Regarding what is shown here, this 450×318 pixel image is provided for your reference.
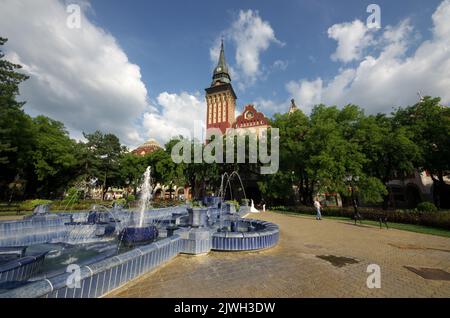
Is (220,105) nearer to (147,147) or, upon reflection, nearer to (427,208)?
(427,208)

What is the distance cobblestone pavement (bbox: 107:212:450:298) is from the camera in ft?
12.6

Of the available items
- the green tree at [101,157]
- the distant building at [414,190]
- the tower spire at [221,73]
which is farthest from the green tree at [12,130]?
the distant building at [414,190]

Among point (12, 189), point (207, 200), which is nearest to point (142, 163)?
point (12, 189)

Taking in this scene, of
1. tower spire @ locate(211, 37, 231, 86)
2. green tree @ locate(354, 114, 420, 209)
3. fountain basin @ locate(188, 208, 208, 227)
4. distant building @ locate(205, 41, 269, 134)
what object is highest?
tower spire @ locate(211, 37, 231, 86)

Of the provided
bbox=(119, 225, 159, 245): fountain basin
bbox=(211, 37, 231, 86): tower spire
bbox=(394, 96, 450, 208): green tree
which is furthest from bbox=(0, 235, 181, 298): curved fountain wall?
bbox=(211, 37, 231, 86): tower spire

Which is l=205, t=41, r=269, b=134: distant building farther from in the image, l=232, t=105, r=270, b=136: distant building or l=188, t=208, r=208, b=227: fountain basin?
l=188, t=208, r=208, b=227: fountain basin

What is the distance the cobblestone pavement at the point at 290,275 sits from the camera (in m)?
3.84

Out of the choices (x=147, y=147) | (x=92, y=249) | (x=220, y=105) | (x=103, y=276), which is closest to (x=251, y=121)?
(x=220, y=105)

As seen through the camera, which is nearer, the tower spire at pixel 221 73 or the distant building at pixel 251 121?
the distant building at pixel 251 121

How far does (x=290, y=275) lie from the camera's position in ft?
15.5

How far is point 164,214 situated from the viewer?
16438mm

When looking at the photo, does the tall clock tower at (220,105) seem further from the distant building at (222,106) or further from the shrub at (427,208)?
the shrub at (427,208)
